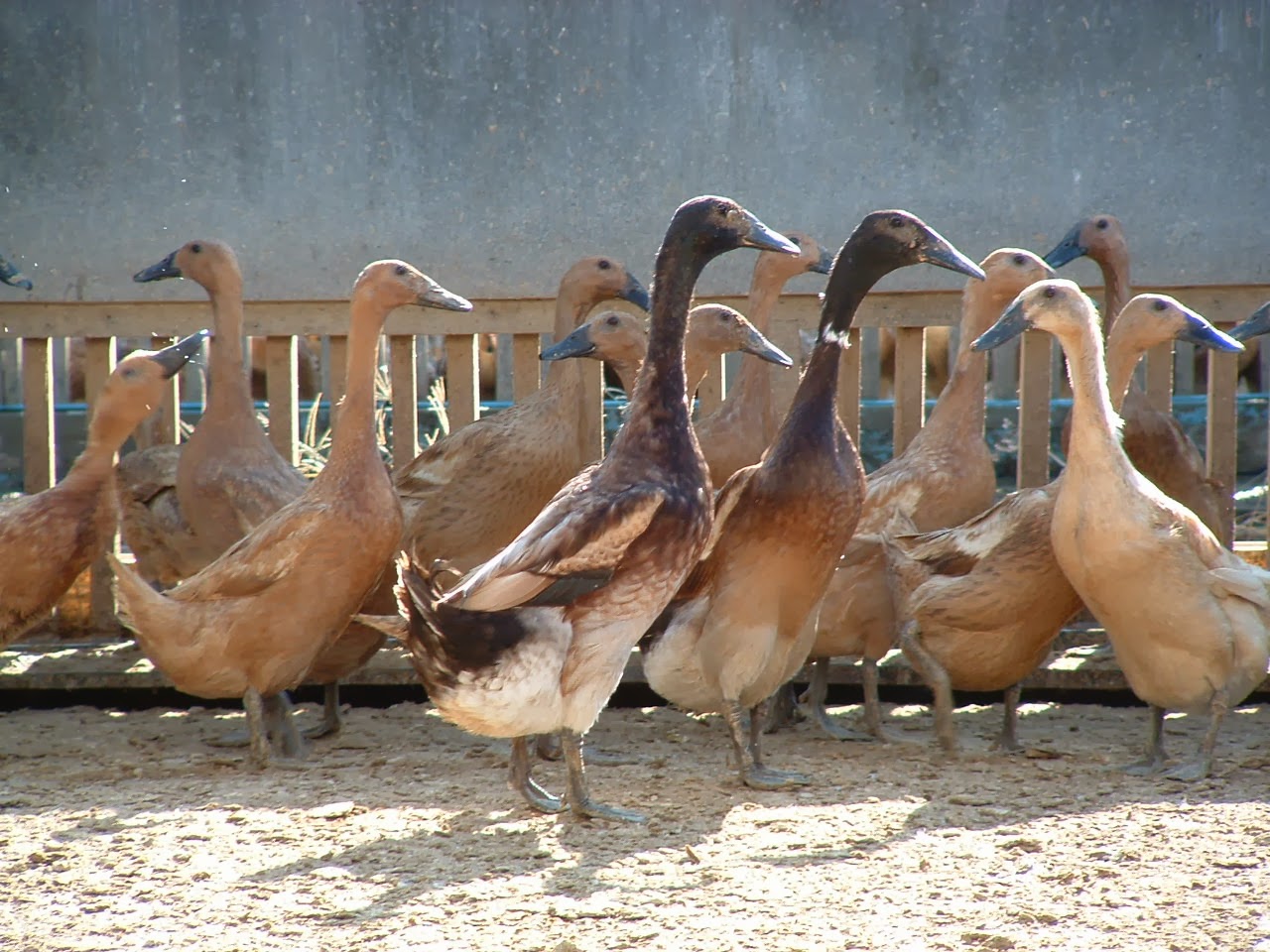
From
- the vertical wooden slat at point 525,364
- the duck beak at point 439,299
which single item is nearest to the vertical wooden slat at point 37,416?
the vertical wooden slat at point 525,364

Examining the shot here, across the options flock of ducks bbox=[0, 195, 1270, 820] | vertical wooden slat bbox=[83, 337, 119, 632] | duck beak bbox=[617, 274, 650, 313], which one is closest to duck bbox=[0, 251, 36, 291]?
vertical wooden slat bbox=[83, 337, 119, 632]

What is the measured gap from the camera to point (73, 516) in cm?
583

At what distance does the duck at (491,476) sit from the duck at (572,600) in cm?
155

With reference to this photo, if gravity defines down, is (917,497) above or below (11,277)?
below

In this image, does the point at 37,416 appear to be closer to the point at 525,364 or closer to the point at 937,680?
the point at 525,364

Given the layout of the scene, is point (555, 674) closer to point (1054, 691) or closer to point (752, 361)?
point (752, 361)

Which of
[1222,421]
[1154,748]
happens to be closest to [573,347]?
[1154,748]

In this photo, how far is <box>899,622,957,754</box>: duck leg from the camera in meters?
5.53

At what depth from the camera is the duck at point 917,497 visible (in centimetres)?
586

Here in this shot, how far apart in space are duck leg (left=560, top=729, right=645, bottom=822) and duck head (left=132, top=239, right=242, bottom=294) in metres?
3.07

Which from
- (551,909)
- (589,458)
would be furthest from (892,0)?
(551,909)

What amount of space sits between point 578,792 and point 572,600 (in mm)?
603

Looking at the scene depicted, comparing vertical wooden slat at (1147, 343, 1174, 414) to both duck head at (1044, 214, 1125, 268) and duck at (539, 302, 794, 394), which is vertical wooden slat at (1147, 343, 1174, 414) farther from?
duck at (539, 302, 794, 394)

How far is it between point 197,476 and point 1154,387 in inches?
171
